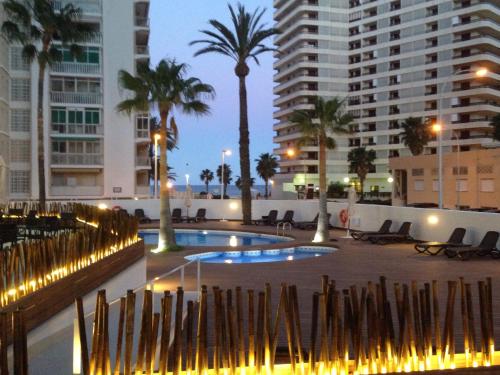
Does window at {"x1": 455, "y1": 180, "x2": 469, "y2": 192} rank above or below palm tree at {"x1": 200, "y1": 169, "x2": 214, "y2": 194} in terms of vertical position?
below

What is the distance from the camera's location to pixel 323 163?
22875 millimetres

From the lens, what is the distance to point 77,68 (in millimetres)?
44250

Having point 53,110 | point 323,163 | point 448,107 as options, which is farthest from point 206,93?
point 448,107

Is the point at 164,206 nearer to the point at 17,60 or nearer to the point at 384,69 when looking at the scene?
the point at 17,60

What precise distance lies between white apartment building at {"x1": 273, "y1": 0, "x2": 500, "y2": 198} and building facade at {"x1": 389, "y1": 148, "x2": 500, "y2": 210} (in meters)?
25.7

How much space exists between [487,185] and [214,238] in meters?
23.3

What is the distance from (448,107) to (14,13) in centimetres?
5992

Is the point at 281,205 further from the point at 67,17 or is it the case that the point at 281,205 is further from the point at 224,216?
the point at 67,17

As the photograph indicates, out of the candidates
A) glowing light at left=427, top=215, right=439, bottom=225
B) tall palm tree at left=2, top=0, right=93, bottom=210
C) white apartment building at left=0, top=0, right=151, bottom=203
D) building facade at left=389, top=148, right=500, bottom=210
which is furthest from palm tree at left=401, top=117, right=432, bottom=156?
A: glowing light at left=427, top=215, right=439, bottom=225

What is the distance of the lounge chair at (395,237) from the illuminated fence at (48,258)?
12305 mm

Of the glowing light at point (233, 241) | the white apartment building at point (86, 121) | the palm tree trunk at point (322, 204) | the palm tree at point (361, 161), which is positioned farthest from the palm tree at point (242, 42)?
the palm tree at point (361, 161)

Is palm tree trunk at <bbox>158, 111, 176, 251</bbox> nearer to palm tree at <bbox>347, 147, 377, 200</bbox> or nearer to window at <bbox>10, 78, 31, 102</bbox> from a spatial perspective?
window at <bbox>10, 78, 31, 102</bbox>

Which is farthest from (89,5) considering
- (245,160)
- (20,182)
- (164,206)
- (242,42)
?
(164,206)

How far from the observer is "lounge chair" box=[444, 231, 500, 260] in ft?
54.9
